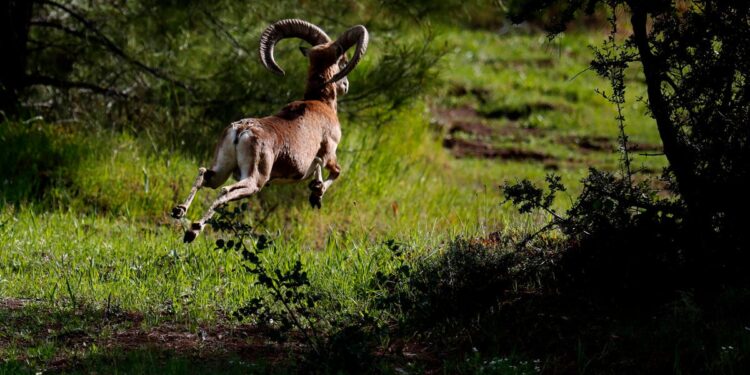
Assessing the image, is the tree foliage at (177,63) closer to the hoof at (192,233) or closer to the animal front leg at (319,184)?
the animal front leg at (319,184)

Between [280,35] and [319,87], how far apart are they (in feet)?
1.33

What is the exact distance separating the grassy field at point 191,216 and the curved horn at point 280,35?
1.42m

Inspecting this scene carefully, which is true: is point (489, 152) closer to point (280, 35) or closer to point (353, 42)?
point (353, 42)

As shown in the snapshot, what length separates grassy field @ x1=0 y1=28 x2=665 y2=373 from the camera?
615cm

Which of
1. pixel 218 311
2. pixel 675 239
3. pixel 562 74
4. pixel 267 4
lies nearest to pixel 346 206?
pixel 267 4

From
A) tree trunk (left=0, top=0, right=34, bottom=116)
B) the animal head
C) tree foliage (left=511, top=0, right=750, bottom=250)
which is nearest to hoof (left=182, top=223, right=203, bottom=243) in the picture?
the animal head

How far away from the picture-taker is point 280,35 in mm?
6625

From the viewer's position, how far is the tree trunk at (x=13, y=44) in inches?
407

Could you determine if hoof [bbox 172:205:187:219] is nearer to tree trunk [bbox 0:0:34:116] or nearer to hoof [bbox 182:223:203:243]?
hoof [bbox 182:223:203:243]

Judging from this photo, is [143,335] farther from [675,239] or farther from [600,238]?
[675,239]

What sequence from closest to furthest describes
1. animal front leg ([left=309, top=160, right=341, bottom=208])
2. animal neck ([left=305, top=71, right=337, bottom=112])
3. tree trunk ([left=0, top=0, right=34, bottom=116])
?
1. animal front leg ([left=309, top=160, right=341, bottom=208])
2. animal neck ([left=305, top=71, right=337, bottom=112])
3. tree trunk ([left=0, top=0, right=34, bottom=116])

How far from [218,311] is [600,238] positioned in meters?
2.35

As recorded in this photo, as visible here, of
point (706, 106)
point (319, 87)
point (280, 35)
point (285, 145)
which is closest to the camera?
point (285, 145)

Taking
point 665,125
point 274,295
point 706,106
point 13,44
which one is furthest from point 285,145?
point 13,44
